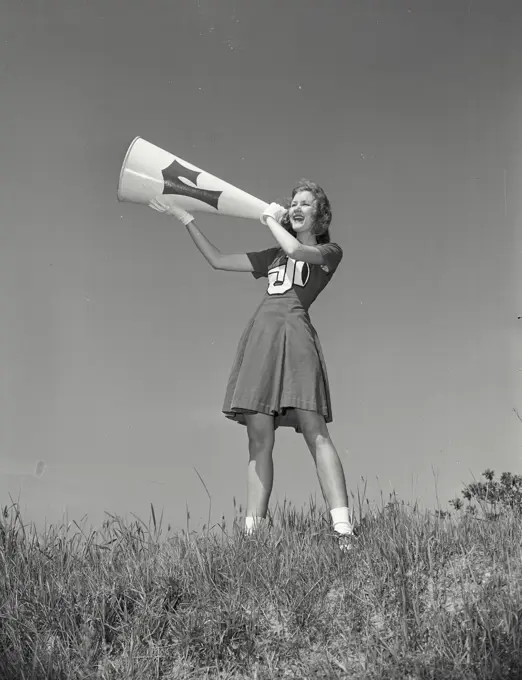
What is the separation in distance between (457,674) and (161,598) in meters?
1.34

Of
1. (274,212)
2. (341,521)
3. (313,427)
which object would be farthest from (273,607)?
(274,212)

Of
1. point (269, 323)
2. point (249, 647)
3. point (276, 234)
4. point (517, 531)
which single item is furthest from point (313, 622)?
point (276, 234)

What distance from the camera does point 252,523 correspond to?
14.5 ft

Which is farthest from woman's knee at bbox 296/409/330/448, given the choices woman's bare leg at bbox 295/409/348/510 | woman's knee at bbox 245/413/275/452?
woman's knee at bbox 245/413/275/452

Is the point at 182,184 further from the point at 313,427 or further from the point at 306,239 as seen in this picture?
the point at 313,427

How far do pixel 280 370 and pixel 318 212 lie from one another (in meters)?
1.02

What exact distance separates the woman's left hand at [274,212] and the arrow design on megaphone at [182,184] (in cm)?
29

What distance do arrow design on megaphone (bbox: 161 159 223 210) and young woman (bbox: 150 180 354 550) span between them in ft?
0.40

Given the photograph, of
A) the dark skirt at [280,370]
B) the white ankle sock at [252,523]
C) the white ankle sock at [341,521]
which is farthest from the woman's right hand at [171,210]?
the white ankle sock at [341,521]

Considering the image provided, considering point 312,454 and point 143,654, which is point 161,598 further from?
point 312,454

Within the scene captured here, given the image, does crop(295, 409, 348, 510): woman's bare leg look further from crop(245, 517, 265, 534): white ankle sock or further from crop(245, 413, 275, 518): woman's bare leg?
crop(245, 517, 265, 534): white ankle sock

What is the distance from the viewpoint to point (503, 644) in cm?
317

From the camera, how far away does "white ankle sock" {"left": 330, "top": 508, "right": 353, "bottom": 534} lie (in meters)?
4.25

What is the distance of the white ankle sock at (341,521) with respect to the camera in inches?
167
